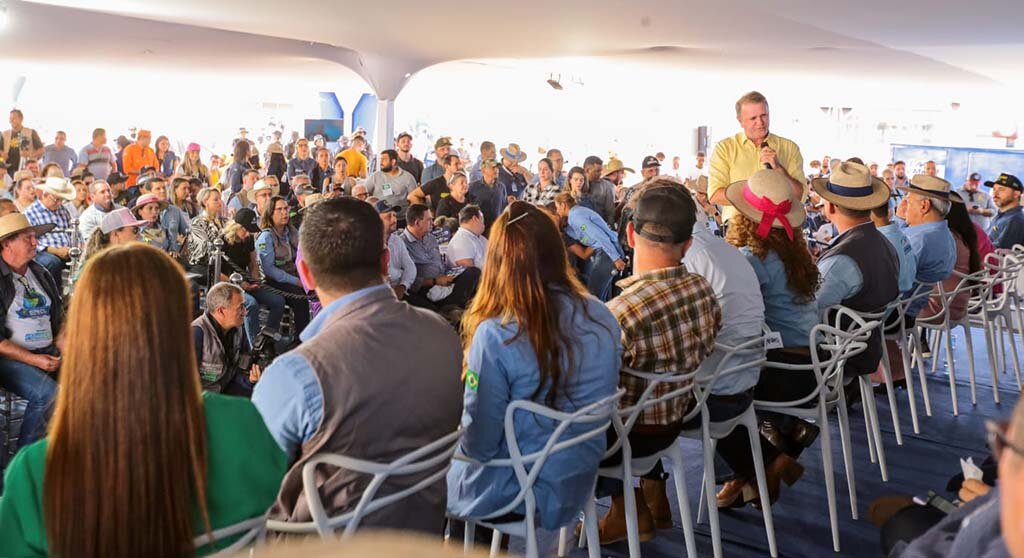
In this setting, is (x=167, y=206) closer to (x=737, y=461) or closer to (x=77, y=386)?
(x=737, y=461)

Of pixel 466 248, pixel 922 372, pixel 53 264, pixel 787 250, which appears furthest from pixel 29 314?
pixel 922 372

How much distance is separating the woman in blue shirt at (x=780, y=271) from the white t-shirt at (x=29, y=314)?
3047 mm

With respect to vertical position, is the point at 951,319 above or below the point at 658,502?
above

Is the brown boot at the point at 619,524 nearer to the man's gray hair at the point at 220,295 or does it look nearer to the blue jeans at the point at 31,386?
the man's gray hair at the point at 220,295

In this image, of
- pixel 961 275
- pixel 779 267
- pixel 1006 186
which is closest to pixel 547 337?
pixel 779 267

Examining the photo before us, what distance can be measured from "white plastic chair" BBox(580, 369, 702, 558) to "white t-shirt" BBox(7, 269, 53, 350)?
9.14 ft

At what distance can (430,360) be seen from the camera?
1.96 m

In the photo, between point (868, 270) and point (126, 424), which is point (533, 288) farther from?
point (868, 270)

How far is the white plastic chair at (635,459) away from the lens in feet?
8.38

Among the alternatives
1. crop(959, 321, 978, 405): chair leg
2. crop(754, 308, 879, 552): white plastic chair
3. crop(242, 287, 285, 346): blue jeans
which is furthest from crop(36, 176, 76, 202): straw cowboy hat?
crop(959, 321, 978, 405): chair leg

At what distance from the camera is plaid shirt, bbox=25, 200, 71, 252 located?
22.4 feet

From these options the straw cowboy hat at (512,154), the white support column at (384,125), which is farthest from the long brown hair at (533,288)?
the white support column at (384,125)

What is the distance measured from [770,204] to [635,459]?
124cm

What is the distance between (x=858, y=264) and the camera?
3803 millimetres
